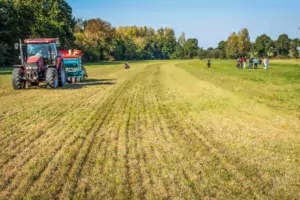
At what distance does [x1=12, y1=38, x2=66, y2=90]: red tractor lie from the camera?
14.7 m

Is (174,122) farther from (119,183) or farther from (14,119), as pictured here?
(14,119)

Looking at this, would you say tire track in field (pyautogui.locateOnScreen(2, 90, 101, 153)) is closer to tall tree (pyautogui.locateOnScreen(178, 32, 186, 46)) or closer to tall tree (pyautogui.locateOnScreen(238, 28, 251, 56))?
tall tree (pyautogui.locateOnScreen(238, 28, 251, 56))

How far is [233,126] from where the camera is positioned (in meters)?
7.90

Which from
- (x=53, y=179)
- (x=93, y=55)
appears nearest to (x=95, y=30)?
(x=93, y=55)

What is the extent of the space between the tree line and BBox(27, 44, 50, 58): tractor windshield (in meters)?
26.8

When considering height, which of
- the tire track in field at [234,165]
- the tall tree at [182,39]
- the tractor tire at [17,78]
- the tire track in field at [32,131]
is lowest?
the tire track in field at [234,165]

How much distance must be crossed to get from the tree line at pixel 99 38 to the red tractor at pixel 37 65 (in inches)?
1058

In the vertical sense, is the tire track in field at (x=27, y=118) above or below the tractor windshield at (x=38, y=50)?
below

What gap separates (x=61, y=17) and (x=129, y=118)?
51.0 meters

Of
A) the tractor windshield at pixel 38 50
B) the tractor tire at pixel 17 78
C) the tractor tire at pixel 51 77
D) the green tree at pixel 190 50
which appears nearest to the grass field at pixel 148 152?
the tractor tire at pixel 51 77

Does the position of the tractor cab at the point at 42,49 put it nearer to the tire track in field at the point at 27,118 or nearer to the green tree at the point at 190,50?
the tire track in field at the point at 27,118

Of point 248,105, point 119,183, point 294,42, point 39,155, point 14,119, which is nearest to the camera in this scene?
point 119,183

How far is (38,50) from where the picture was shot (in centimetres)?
1591

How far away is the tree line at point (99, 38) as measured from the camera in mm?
45844
